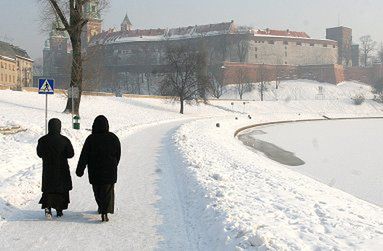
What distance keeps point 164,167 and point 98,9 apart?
20313 mm

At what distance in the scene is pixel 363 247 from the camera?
627 centimetres

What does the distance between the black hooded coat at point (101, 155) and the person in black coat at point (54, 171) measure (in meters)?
0.31

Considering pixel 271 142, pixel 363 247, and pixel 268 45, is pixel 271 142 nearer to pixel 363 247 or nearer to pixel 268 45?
pixel 363 247

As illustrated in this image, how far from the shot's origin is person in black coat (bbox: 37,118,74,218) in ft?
24.6

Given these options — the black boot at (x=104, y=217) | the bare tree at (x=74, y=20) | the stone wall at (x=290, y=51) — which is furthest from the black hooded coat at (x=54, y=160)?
the stone wall at (x=290, y=51)

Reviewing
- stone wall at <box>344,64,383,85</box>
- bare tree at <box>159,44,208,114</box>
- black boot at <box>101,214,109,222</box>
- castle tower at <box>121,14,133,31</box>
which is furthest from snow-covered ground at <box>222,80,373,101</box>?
black boot at <box>101,214,109,222</box>

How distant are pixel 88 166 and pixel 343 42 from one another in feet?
499

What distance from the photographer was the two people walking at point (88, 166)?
7.46 metres

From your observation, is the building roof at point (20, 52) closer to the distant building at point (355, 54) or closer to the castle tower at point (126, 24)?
the castle tower at point (126, 24)

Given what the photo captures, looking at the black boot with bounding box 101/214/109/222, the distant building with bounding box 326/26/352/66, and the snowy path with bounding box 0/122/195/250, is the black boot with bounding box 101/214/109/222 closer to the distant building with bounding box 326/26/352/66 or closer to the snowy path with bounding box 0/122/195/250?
the snowy path with bounding box 0/122/195/250

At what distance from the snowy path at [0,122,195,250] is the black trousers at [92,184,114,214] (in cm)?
22

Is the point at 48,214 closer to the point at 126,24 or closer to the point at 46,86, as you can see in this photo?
the point at 46,86

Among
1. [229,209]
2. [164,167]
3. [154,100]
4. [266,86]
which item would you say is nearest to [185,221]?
[229,209]

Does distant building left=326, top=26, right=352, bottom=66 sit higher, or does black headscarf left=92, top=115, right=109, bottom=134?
distant building left=326, top=26, right=352, bottom=66
